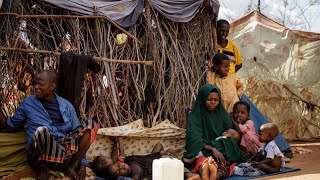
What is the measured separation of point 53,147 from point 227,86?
319 centimetres

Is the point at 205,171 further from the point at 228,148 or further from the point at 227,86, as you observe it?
the point at 227,86

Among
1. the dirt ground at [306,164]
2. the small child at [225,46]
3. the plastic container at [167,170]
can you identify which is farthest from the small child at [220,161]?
the plastic container at [167,170]

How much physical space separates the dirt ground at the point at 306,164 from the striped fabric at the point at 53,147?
2177 millimetres

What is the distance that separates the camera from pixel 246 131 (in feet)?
20.8

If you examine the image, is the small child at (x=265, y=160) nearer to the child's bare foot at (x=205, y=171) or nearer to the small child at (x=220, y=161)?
the small child at (x=220, y=161)

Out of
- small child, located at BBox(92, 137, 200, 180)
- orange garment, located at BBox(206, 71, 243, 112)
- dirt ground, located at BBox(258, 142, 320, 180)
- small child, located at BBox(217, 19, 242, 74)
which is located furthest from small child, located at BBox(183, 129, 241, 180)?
small child, located at BBox(217, 19, 242, 74)

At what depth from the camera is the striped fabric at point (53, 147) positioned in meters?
4.68

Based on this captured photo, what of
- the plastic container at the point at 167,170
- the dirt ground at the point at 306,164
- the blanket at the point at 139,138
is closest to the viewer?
the plastic container at the point at 167,170

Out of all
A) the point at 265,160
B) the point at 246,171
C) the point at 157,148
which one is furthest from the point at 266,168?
the point at 157,148

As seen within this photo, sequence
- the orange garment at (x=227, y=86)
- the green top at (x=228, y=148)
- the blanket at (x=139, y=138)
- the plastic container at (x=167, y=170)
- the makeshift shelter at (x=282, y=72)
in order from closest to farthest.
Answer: the plastic container at (x=167, y=170)
the green top at (x=228, y=148)
the blanket at (x=139, y=138)
the orange garment at (x=227, y=86)
the makeshift shelter at (x=282, y=72)

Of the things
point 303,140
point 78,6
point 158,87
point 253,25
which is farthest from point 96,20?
point 303,140

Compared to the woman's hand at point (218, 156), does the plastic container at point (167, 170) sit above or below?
above

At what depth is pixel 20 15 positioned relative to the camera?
588cm

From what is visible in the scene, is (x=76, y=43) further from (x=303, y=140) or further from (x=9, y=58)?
(x=303, y=140)
